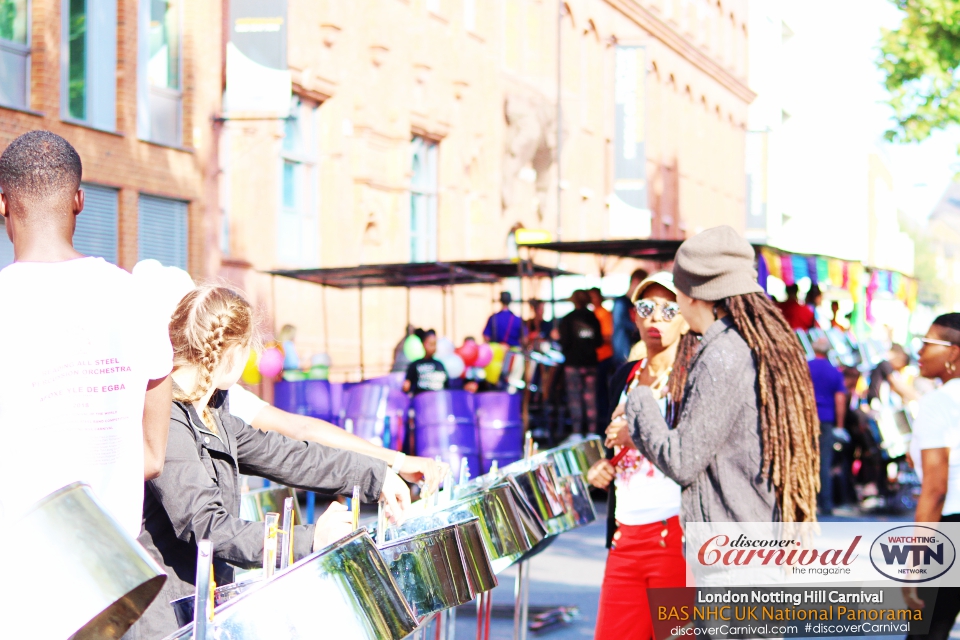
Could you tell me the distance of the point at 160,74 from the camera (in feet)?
49.0

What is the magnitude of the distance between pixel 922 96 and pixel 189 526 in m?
18.0

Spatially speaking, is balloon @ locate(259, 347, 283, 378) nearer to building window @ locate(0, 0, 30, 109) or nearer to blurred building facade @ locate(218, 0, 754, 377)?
blurred building facade @ locate(218, 0, 754, 377)

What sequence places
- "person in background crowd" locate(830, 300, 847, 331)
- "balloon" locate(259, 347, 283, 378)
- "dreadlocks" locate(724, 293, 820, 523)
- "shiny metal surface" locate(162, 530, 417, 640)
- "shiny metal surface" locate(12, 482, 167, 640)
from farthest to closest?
"person in background crowd" locate(830, 300, 847, 331), "balloon" locate(259, 347, 283, 378), "dreadlocks" locate(724, 293, 820, 523), "shiny metal surface" locate(162, 530, 417, 640), "shiny metal surface" locate(12, 482, 167, 640)

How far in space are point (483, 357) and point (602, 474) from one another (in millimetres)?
11454

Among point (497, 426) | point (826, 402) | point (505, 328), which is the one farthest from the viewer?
point (505, 328)

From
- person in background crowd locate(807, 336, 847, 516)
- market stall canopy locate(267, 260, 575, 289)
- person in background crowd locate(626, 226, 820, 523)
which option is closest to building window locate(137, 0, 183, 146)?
market stall canopy locate(267, 260, 575, 289)

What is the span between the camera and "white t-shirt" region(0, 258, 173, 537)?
7.26ft

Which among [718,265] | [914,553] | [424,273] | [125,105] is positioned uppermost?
[125,105]

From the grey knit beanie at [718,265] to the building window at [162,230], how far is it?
11750 millimetres

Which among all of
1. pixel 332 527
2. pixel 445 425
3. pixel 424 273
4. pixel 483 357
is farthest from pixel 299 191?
pixel 332 527

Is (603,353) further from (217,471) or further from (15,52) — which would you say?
(217,471)

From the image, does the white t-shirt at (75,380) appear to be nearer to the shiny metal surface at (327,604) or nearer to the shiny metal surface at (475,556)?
the shiny metal surface at (327,604)

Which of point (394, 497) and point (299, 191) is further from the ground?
point (299, 191)

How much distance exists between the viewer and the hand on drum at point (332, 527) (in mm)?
2459
